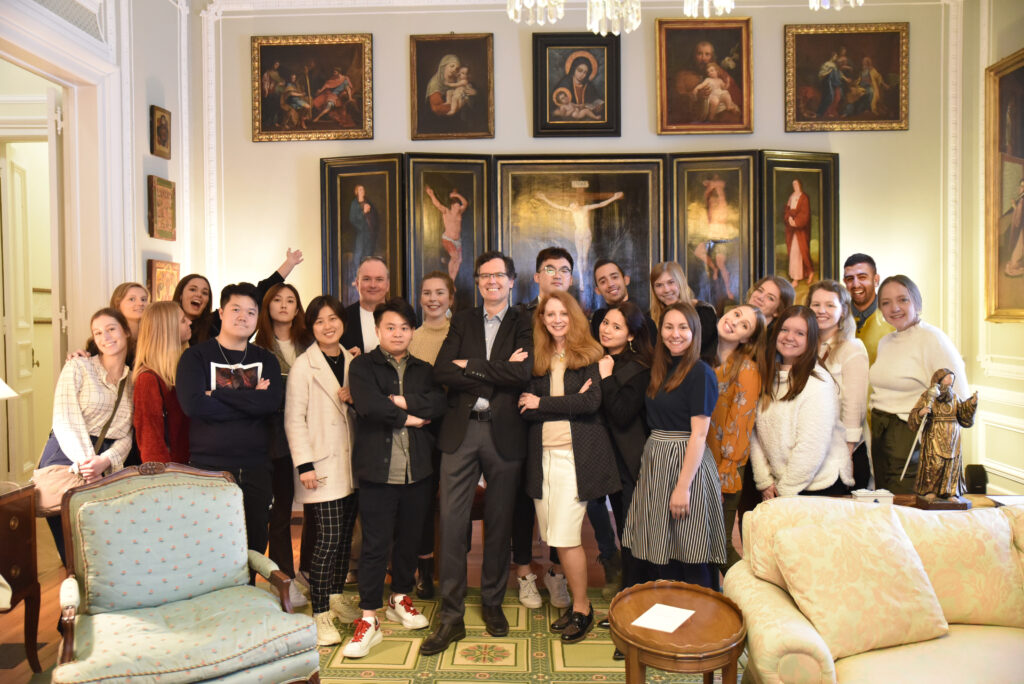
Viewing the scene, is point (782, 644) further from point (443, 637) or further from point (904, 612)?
point (443, 637)

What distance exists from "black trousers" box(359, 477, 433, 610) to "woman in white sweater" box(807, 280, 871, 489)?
2207 mm

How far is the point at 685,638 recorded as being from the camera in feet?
7.52

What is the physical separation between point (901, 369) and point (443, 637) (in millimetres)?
2786

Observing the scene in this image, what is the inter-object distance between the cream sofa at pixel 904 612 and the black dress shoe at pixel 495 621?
1296mm

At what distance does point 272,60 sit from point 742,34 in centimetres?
393

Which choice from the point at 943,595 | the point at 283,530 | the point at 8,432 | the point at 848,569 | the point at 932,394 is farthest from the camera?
the point at 8,432

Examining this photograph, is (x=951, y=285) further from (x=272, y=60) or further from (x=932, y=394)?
(x=272, y=60)

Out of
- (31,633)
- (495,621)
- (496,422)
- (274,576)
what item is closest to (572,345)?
(496,422)

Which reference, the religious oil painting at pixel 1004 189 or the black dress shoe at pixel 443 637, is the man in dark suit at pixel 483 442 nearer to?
the black dress shoe at pixel 443 637

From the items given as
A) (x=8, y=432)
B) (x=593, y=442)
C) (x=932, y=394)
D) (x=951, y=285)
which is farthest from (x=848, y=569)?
(x=8, y=432)

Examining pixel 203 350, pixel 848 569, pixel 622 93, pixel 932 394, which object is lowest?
pixel 848 569

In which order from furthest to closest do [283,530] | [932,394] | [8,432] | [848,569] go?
1. [8,432]
2. [283,530]
3. [932,394]
4. [848,569]

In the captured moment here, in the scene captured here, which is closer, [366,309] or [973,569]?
[973,569]

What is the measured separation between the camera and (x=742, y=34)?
19.1ft
